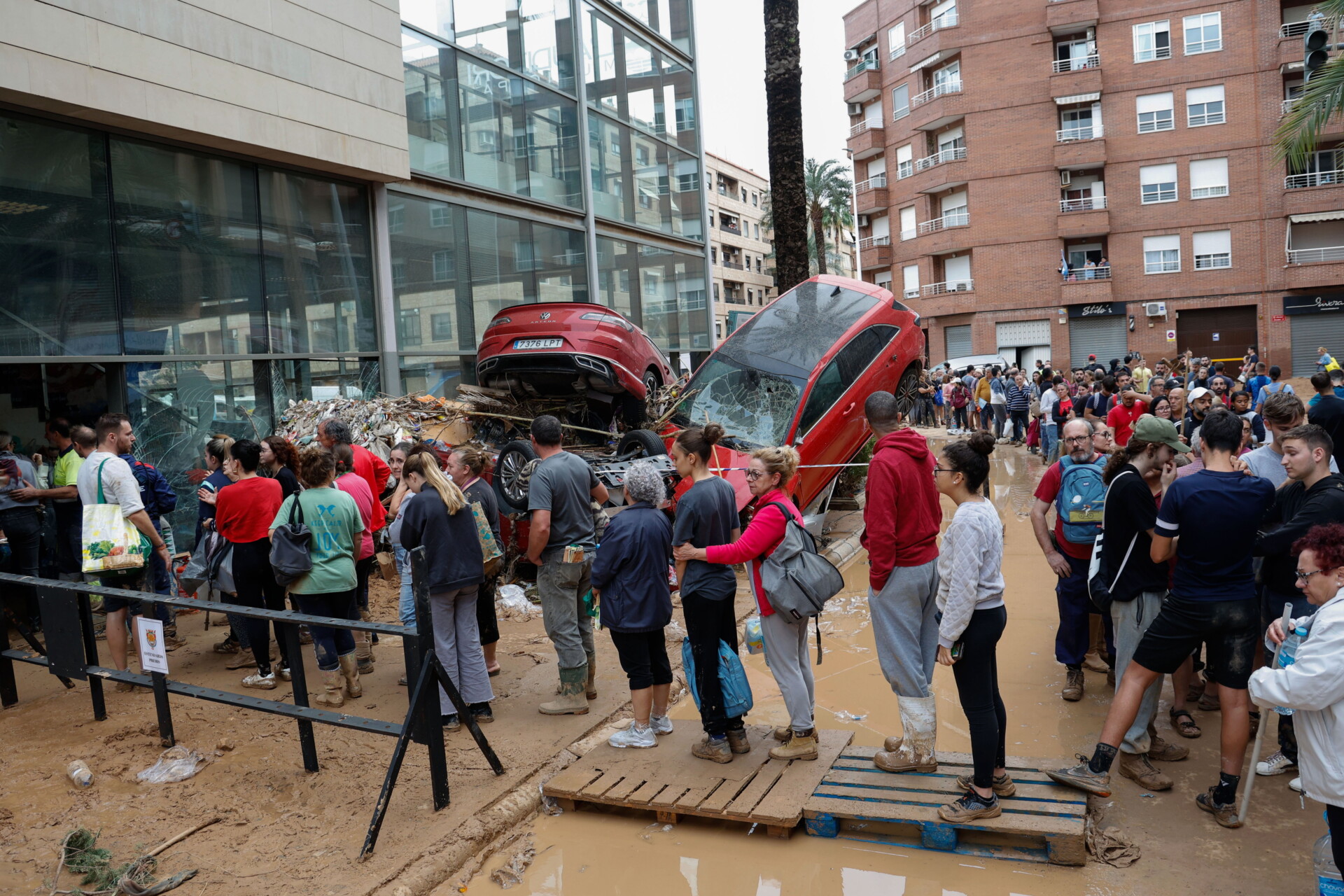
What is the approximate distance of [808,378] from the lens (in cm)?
999

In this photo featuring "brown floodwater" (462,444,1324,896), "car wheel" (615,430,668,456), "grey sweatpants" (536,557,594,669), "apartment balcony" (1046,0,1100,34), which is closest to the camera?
"brown floodwater" (462,444,1324,896)

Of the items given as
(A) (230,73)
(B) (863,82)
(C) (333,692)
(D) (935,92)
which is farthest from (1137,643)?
(B) (863,82)

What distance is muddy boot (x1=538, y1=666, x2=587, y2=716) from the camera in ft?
19.5

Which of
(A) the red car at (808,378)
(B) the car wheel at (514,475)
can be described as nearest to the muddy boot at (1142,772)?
(A) the red car at (808,378)

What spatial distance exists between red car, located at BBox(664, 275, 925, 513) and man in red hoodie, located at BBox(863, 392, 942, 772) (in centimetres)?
431

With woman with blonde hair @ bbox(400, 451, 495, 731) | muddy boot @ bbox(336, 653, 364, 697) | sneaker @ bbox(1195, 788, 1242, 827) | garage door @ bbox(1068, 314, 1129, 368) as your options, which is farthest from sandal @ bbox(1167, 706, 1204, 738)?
garage door @ bbox(1068, 314, 1129, 368)

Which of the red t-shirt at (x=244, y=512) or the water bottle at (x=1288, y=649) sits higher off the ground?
the red t-shirt at (x=244, y=512)

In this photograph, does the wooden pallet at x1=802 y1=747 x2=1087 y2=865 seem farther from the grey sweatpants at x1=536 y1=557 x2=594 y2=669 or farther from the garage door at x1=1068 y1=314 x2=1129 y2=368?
the garage door at x1=1068 y1=314 x2=1129 y2=368

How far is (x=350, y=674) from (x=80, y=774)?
5.45ft

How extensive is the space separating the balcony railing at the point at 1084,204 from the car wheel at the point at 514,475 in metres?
36.2

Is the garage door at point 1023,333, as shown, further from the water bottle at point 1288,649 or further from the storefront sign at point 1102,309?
the water bottle at point 1288,649

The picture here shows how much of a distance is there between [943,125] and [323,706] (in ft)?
136

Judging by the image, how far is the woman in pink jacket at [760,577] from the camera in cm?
471

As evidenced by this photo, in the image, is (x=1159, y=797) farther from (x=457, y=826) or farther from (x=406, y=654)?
(x=406, y=654)
